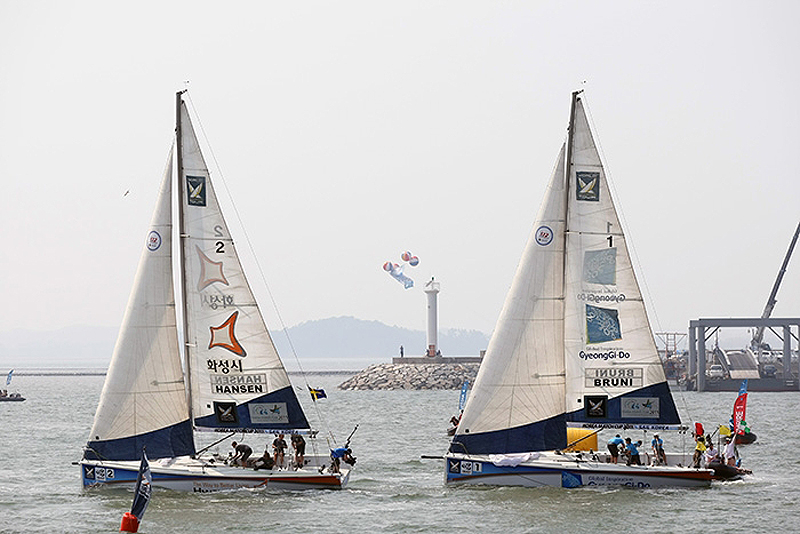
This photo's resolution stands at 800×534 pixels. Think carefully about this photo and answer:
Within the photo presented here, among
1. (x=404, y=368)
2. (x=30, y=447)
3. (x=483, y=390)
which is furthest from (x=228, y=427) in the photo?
(x=404, y=368)

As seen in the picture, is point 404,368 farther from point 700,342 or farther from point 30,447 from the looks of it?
point 30,447

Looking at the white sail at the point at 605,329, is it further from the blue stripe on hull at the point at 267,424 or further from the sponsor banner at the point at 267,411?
the sponsor banner at the point at 267,411

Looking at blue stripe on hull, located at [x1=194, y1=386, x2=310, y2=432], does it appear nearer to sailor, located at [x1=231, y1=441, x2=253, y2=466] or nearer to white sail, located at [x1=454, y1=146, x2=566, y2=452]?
sailor, located at [x1=231, y1=441, x2=253, y2=466]

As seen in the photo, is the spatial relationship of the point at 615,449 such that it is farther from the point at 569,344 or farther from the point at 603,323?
the point at 603,323

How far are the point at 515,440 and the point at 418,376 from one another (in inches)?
3854

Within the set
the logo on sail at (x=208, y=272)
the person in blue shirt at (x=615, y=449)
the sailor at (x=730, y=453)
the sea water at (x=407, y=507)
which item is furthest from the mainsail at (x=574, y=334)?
the logo on sail at (x=208, y=272)

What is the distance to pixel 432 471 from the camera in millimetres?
39438

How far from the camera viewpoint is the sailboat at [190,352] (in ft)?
105

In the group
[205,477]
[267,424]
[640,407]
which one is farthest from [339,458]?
[640,407]

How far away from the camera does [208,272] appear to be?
32375mm

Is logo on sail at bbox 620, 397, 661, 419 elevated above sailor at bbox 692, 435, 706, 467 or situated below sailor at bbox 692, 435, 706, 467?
above

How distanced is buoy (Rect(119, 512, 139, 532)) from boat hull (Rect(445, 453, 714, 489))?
927cm

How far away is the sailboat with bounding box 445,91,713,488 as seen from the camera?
32.4 meters

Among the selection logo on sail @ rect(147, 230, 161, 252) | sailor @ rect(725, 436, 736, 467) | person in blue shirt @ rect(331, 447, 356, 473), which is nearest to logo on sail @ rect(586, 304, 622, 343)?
sailor @ rect(725, 436, 736, 467)
